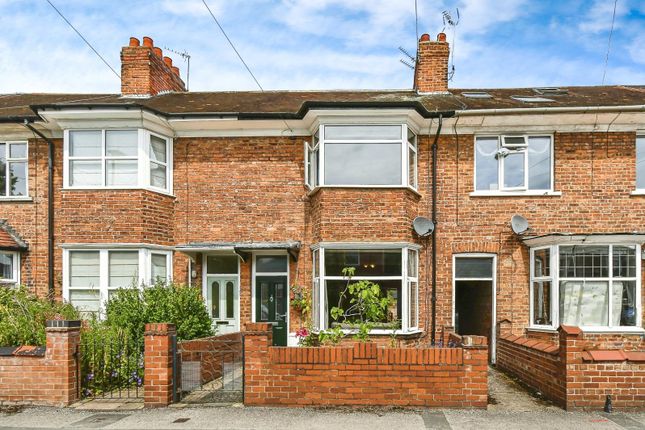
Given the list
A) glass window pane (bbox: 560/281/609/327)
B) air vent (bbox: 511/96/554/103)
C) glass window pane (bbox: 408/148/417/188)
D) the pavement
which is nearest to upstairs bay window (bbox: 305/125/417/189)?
glass window pane (bbox: 408/148/417/188)

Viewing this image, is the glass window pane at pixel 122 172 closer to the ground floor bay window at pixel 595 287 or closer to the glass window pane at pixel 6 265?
the glass window pane at pixel 6 265

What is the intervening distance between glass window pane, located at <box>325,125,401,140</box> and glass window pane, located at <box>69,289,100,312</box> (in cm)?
630

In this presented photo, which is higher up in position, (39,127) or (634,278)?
(39,127)

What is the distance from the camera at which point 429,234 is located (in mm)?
11812

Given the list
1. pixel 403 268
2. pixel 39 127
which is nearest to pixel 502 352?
pixel 403 268

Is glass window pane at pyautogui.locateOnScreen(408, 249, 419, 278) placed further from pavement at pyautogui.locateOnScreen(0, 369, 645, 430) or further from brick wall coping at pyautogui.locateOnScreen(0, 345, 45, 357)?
brick wall coping at pyautogui.locateOnScreen(0, 345, 45, 357)

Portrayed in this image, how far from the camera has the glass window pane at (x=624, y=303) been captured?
10.9 metres

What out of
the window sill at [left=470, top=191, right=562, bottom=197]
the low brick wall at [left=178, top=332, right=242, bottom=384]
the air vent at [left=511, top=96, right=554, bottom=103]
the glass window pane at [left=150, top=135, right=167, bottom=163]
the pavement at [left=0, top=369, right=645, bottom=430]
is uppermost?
the air vent at [left=511, top=96, right=554, bottom=103]

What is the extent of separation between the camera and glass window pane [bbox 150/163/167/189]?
12125mm

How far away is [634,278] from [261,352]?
26.4ft

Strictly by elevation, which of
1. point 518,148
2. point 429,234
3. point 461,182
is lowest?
point 429,234

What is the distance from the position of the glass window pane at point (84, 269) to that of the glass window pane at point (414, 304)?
700 cm

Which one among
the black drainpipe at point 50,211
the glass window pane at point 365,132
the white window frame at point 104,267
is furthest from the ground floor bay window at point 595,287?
the black drainpipe at point 50,211

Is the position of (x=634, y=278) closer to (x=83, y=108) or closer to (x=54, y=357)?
(x=54, y=357)
